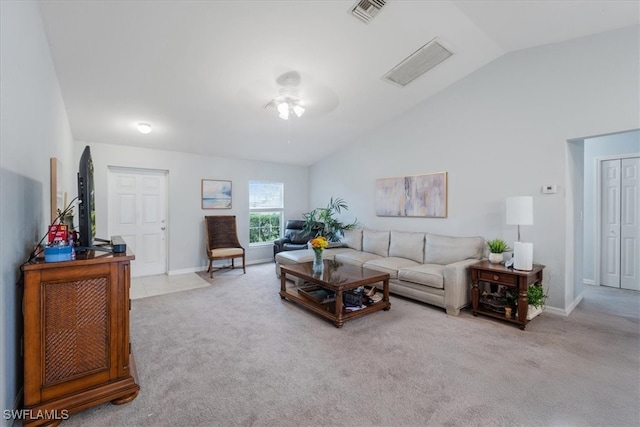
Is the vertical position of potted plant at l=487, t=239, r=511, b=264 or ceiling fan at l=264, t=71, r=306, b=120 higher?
ceiling fan at l=264, t=71, r=306, b=120

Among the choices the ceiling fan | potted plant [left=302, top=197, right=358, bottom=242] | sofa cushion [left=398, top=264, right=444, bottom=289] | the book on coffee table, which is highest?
the ceiling fan

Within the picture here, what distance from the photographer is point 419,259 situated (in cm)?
423

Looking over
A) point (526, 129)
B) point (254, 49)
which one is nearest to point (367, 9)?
point (254, 49)

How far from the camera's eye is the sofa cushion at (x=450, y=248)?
12.3 ft

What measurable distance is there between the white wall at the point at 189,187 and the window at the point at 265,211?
0.14 meters

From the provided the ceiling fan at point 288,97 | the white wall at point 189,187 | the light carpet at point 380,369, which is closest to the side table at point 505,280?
the light carpet at point 380,369

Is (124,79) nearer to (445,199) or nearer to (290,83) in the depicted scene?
(290,83)

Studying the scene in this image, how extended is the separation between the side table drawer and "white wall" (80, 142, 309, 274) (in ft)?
14.4

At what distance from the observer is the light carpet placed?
67.2 inches

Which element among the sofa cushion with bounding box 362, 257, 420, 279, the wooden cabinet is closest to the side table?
the sofa cushion with bounding box 362, 257, 420, 279

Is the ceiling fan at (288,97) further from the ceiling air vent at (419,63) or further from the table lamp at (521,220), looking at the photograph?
the table lamp at (521,220)

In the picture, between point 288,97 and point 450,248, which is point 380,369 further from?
point 288,97

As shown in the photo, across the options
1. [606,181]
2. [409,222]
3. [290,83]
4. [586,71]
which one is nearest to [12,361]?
[290,83]

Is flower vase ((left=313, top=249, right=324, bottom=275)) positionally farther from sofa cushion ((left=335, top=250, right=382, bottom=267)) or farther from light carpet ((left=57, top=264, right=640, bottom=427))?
sofa cushion ((left=335, top=250, right=382, bottom=267))
